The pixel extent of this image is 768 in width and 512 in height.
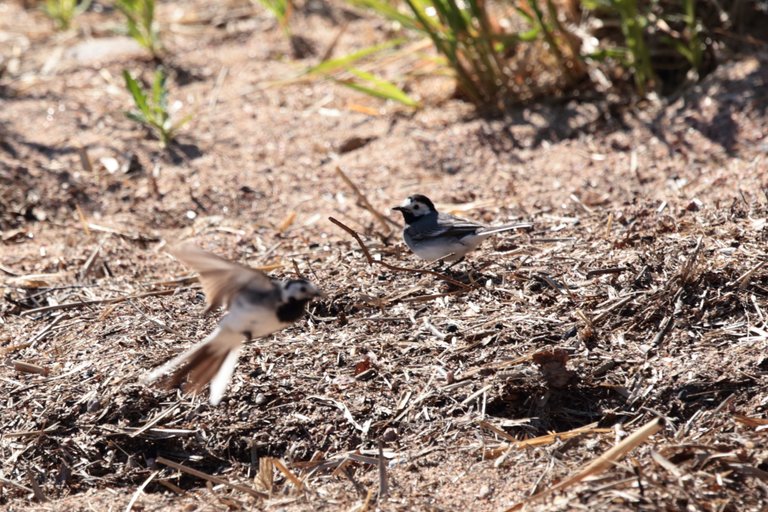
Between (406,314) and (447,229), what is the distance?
55cm

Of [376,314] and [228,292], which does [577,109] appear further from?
[228,292]

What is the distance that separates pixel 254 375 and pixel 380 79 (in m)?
4.08

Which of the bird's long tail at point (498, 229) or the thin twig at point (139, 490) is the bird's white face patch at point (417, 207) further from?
the thin twig at point (139, 490)

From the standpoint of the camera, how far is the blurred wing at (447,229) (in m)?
4.73

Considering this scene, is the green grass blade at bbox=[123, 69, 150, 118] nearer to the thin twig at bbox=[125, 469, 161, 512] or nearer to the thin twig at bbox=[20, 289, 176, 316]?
the thin twig at bbox=[20, 289, 176, 316]

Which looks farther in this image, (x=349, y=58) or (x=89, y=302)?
(x=349, y=58)

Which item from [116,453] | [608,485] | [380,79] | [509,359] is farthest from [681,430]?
[380,79]

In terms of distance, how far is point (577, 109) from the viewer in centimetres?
684

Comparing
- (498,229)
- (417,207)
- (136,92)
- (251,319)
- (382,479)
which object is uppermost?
(136,92)

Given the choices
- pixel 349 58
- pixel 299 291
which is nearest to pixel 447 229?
pixel 299 291

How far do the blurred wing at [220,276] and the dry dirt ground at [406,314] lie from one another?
1.49 ft

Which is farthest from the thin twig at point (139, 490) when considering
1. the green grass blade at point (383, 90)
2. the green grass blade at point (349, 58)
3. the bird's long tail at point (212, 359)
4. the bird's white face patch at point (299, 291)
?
the green grass blade at point (349, 58)

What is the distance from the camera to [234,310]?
3709 millimetres

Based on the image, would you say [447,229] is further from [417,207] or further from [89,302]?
[89,302]
